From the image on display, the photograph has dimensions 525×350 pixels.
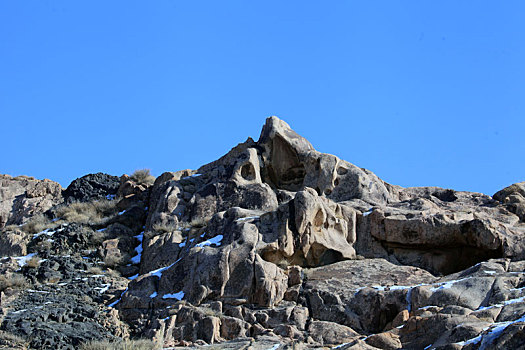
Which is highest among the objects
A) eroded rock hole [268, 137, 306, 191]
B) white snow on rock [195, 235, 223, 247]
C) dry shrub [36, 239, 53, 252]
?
eroded rock hole [268, 137, 306, 191]

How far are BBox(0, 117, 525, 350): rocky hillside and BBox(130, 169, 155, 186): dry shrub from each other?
2928 mm

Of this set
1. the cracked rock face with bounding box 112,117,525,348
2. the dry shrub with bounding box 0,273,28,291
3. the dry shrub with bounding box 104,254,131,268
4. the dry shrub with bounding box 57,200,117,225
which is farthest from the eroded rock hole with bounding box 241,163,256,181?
the dry shrub with bounding box 0,273,28,291

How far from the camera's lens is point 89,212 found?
33594 millimetres

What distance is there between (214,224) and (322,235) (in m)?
3.55

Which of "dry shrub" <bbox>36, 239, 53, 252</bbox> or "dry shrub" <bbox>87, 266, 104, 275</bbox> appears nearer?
"dry shrub" <bbox>87, 266, 104, 275</bbox>

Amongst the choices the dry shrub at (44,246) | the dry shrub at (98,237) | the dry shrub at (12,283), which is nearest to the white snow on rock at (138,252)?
the dry shrub at (98,237)

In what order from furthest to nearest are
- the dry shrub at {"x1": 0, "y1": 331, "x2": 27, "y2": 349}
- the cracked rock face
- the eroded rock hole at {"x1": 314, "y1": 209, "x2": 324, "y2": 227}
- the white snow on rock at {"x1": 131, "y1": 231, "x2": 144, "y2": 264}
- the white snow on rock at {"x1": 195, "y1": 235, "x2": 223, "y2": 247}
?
1. the white snow on rock at {"x1": 131, "y1": 231, "x2": 144, "y2": 264}
2. the eroded rock hole at {"x1": 314, "y1": 209, "x2": 324, "y2": 227}
3. the white snow on rock at {"x1": 195, "y1": 235, "x2": 223, "y2": 247}
4. the cracked rock face
5. the dry shrub at {"x1": 0, "y1": 331, "x2": 27, "y2": 349}

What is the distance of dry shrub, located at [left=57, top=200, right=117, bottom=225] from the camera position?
3247cm

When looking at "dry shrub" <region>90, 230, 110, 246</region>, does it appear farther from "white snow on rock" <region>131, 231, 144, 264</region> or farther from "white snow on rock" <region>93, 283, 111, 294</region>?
"white snow on rock" <region>93, 283, 111, 294</region>

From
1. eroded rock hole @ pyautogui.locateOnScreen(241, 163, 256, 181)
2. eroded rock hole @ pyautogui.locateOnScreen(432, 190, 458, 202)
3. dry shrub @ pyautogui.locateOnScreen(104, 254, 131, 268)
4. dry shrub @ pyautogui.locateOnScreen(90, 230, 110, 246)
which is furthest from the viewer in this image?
eroded rock hole @ pyautogui.locateOnScreen(432, 190, 458, 202)

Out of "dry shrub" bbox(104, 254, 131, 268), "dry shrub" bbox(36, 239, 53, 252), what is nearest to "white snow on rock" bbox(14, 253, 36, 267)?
"dry shrub" bbox(36, 239, 53, 252)

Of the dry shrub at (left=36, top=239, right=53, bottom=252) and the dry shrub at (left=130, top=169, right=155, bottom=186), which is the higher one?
the dry shrub at (left=130, top=169, right=155, bottom=186)

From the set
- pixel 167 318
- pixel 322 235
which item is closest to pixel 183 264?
pixel 167 318

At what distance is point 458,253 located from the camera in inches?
1022
